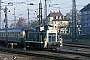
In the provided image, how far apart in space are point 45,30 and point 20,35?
535cm

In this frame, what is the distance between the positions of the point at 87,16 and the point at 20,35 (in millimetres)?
82508

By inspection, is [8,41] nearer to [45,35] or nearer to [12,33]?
[12,33]

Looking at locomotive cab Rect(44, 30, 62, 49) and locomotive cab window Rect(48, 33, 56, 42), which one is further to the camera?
locomotive cab window Rect(48, 33, 56, 42)

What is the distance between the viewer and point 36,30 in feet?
89.6

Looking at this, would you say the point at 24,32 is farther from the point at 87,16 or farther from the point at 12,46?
the point at 87,16

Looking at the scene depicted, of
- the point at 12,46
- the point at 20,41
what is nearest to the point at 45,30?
the point at 20,41

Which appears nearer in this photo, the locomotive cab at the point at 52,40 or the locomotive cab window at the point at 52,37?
the locomotive cab at the point at 52,40

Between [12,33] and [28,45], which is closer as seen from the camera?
[28,45]

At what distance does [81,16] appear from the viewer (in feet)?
364

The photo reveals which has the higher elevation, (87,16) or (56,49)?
(87,16)

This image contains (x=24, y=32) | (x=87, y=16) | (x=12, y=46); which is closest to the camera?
(x=24, y=32)

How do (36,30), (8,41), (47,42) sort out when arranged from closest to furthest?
(47,42), (36,30), (8,41)

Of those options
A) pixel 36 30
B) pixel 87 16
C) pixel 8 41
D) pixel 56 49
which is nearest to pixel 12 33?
pixel 8 41

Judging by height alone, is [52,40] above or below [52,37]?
below
